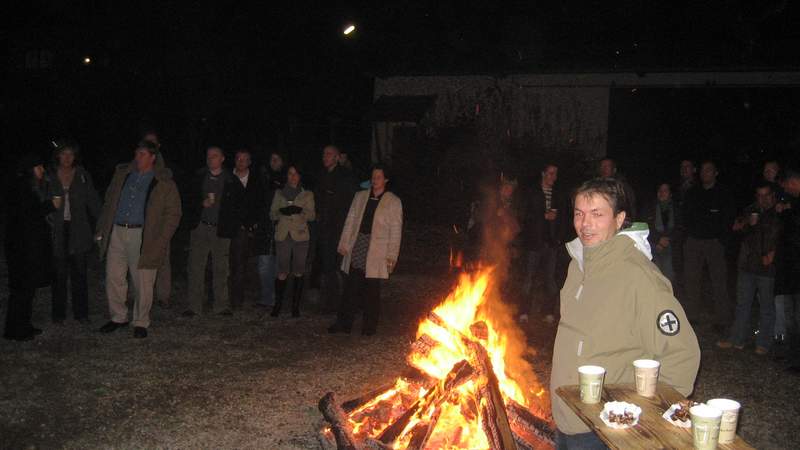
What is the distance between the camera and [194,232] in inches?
354

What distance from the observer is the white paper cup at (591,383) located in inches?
116

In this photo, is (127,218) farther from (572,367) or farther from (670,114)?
(670,114)

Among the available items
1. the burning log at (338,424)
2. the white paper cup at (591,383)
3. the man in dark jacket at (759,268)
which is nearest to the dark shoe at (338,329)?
the burning log at (338,424)

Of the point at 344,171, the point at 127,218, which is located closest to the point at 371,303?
the point at 344,171

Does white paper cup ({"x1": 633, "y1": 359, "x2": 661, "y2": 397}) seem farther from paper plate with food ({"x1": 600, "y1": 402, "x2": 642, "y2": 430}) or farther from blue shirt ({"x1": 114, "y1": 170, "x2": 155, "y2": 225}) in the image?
blue shirt ({"x1": 114, "y1": 170, "x2": 155, "y2": 225})

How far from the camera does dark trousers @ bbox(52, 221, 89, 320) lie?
8.16 m

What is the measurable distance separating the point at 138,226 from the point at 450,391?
4.56 m

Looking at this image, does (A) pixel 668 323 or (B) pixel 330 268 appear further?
(B) pixel 330 268

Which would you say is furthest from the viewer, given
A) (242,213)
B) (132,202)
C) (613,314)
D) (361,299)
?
(242,213)

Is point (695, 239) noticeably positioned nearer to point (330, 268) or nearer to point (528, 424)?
point (330, 268)

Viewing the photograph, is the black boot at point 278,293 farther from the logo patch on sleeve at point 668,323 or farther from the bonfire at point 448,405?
the logo patch on sleeve at point 668,323

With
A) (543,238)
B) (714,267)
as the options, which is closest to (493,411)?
(543,238)

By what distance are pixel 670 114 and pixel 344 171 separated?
12410mm

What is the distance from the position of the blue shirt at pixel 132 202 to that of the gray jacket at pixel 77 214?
21.5 inches
